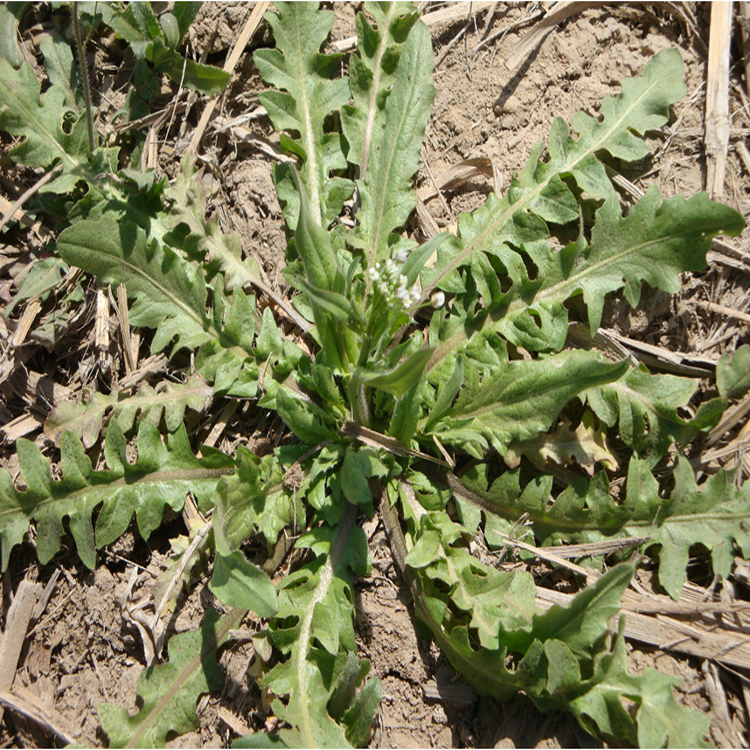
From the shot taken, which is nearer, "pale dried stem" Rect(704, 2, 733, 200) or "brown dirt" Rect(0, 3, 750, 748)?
"brown dirt" Rect(0, 3, 750, 748)

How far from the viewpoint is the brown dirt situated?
9.41 feet

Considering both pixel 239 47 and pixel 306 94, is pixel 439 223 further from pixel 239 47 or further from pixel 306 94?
pixel 239 47

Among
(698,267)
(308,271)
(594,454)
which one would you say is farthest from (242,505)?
(698,267)

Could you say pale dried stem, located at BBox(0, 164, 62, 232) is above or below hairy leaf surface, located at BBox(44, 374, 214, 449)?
above

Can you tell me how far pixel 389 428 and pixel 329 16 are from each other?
2248mm

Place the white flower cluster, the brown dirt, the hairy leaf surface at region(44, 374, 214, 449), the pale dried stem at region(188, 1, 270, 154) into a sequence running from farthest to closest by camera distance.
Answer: the pale dried stem at region(188, 1, 270, 154)
the hairy leaf surface at region(44, 374, 214, 449)
the brown dirt
the white flower cluster

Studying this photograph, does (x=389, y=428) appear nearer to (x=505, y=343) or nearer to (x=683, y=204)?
(x=505, y=343)

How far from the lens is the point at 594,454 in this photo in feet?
9.78

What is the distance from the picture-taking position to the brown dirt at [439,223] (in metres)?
2.87

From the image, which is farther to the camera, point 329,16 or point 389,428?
point 329,16

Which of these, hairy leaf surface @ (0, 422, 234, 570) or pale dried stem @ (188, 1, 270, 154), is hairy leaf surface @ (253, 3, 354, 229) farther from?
hairy leaf surface @ (0, 422, 234, 570)

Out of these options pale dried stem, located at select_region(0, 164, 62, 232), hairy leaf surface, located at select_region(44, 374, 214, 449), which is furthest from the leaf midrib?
pale dried stem, located at select_region(0, 164, 62, 232)

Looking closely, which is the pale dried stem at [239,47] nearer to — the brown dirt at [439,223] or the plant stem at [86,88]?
the brown dirt at [439,223]

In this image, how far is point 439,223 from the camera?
3.57m
